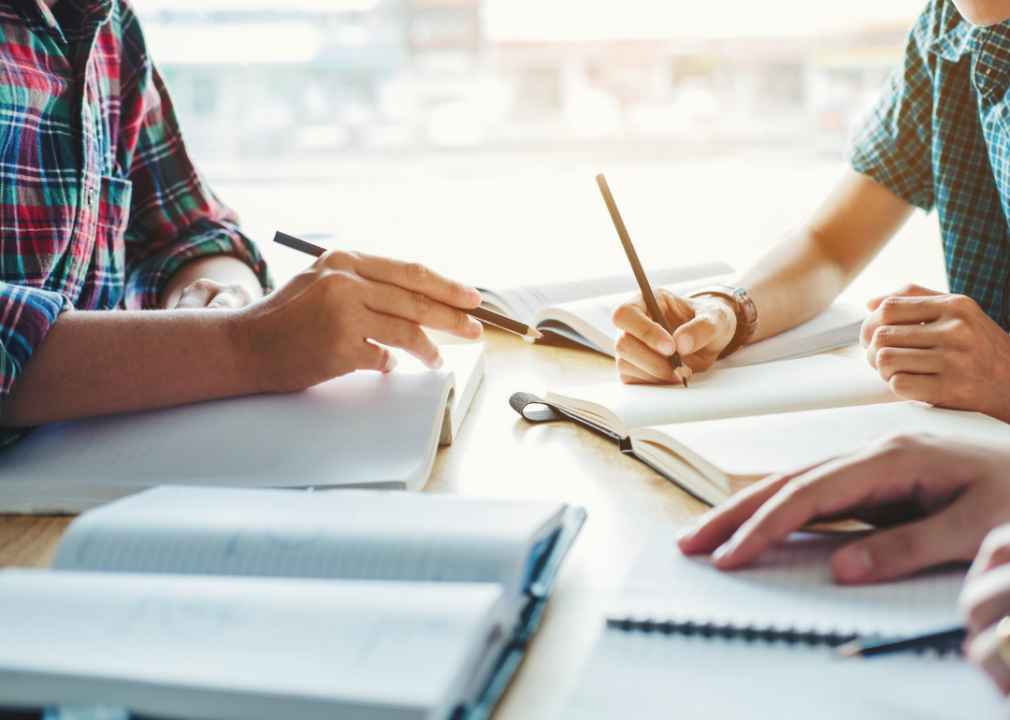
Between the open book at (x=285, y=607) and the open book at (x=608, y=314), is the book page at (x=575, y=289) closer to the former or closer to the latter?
the open book at (x=608, y=314)

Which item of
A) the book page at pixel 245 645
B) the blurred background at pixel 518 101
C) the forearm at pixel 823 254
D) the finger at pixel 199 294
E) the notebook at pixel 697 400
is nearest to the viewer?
the book page at pixel 245 645

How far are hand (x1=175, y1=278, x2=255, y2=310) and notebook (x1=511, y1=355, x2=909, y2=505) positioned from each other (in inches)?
14.6

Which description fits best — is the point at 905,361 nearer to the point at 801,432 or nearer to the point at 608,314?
the point at 801,432

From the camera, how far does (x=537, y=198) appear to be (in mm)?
2771

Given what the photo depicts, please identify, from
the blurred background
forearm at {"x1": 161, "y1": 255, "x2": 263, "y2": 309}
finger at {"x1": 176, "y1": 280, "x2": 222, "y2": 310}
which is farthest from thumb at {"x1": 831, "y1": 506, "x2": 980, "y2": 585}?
the blurred background

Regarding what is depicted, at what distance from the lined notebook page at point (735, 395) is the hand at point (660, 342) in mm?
24

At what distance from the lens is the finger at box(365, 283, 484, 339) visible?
2.38 ft

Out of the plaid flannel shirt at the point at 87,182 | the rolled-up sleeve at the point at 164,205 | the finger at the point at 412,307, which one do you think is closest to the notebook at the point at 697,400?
the finger at the point at 412,307

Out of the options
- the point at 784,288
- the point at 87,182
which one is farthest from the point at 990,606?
the point at 87,182

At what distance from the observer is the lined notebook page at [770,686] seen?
318 millimetres

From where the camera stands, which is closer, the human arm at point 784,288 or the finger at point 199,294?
the human arm at point 784,288

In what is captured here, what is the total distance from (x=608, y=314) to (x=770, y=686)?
29.1 inches

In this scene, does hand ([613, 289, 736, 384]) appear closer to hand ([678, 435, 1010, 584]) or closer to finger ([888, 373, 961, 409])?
finger ([888, 373, 961, 409])

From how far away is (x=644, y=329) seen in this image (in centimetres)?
81
